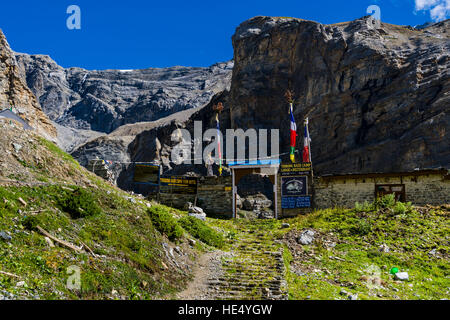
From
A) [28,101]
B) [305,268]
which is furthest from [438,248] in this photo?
[28,101]

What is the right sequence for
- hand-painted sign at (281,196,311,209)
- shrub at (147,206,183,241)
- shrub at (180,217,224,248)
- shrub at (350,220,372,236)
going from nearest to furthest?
1. shrub at (147,206,183,241)
2. shrub at (180,217,224,248)
3. shrub at (350,220,372,236)
4. hand-painted sign at (281,196,311,209)

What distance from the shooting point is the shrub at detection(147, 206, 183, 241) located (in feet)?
49.5

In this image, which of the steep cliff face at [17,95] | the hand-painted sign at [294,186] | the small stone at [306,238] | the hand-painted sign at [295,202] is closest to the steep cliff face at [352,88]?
the hand-painted sign at [294,186]

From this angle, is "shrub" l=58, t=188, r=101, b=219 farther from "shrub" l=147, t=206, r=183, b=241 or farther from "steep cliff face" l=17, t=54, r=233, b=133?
"steep cliff face" l=17, t=54, r=233, b=133

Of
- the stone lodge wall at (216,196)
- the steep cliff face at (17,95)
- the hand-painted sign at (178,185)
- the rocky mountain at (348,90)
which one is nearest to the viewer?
the hand-painted sign at (178,185)

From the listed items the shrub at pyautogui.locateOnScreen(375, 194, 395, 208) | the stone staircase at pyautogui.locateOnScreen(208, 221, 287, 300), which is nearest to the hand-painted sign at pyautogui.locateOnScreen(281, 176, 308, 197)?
the shrub at pyautogui.locateOnScreen(375, 194, 395, 208)

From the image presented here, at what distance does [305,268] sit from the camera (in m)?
14.7

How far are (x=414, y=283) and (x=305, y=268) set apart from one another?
393cm

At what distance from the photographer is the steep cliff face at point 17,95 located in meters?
35.8

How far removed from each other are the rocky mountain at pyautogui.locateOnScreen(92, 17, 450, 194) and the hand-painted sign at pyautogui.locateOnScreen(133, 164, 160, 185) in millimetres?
29752

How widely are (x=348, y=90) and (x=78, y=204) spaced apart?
1882 inches

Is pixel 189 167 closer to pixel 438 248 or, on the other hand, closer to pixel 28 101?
pixel 28 101

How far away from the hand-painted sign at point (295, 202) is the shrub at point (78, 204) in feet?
56.4

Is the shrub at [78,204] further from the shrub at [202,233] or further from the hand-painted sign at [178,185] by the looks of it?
the hand-painted sign at [178,185]
